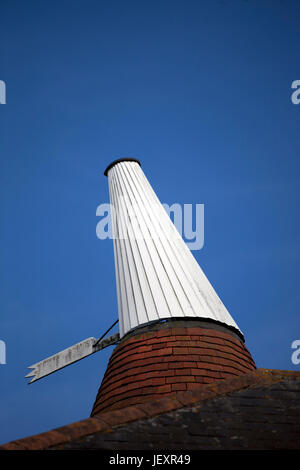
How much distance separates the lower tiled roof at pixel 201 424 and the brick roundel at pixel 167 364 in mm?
1719

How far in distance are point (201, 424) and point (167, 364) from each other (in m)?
2.32

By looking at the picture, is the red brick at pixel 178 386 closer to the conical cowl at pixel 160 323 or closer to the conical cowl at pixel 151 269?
the conical cowl at pixel 160 323

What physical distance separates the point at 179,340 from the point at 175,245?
204 centimetres

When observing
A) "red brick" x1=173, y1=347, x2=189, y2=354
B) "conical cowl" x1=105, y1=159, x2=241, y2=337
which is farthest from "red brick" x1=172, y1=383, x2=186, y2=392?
"conical cowl" x1=105, y1=159, x2=241, y2=337

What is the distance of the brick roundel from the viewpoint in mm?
5738

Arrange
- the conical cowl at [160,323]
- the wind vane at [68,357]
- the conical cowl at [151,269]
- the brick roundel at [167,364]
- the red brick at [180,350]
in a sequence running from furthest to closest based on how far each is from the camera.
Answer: the wind vane at [68,357] < the conical cowl at [151,269] < the red brick at [180,350] < the conical cowl at [160,323] < the brick roundel at [167,364]

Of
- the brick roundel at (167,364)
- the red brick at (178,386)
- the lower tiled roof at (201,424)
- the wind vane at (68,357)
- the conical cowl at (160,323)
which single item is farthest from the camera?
the wind vane at (68,357)

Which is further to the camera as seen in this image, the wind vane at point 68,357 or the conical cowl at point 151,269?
the wind vane at point 68,357

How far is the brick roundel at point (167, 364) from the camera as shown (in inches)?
226

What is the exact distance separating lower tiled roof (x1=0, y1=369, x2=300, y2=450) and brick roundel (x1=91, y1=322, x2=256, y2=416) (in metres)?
1.72

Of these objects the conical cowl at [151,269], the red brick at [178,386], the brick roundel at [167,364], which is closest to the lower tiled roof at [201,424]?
the red brick at [178,386]

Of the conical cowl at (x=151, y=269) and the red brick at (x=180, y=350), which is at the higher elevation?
the conical cowl at (x=151, y=269)
